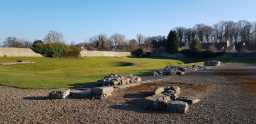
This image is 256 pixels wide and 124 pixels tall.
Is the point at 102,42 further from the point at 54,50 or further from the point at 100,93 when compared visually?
the point at 100,93

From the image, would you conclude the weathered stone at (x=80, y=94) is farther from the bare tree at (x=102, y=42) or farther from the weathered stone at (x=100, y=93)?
the bare tree at (x=102, y=42)

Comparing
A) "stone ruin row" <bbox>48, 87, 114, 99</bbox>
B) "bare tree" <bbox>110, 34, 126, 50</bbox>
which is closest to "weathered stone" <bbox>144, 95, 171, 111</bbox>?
"stone ruin row" <bbox>48, 87, 114, 99</bbox>

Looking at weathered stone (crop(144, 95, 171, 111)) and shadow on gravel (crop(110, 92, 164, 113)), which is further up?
weathered stone (crop(144, 95, 171, 111))

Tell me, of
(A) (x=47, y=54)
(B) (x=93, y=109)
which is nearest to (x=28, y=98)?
(B) (x=93, y=109)

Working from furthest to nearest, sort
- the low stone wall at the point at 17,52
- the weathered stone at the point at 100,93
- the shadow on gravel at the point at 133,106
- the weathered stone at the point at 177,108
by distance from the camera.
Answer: the low stone wall at the point at 17,52 → the weathered stone at the point at 100,93 → the shadow on gravel at the point at 133,106 → the weathered stone at the point at 177,108

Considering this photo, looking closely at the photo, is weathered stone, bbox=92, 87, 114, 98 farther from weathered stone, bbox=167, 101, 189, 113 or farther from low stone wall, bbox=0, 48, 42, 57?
low stone wall, bbox=0, 48, 42, 57

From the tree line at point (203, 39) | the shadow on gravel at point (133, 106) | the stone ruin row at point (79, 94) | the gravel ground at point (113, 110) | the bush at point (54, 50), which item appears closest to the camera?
the gravel ground at point (113, 110)

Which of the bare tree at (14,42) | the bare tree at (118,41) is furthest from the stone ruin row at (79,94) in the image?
the bare tree at (118,41)

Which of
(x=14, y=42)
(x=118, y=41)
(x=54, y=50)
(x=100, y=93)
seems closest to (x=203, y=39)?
(x=118, y=41)

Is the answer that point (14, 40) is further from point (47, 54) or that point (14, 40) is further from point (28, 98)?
point (28, 98)

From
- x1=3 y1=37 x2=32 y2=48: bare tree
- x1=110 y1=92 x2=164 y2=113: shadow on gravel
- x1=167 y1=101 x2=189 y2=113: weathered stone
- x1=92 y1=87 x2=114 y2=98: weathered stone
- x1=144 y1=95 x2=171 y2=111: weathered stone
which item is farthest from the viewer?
x1=3 y1=37 x2=32 y2=48: bare tree

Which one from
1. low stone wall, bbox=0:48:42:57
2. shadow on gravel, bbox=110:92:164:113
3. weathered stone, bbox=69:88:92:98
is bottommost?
shadow on gravel, bbox=110:92:164:113

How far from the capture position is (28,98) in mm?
20203

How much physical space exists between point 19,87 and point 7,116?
1092 cm
